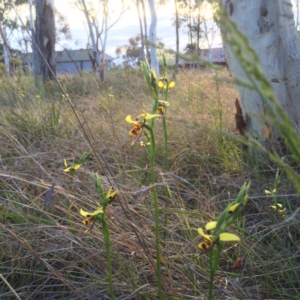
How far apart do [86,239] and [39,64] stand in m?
7.66

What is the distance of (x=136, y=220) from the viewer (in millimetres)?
1346

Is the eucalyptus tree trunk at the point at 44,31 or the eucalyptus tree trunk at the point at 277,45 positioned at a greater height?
the eucalyptus tree trunk at the point at 44,31

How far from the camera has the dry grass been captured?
1125 millimetres

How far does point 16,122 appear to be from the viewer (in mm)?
3064

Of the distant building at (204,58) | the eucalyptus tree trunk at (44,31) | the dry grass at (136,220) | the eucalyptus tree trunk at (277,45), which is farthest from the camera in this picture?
the eucalyptus tree trunk at (44,31)

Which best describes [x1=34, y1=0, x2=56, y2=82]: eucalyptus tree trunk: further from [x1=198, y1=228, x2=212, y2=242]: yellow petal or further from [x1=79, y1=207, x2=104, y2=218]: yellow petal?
[x1=198, y1=228, x2=212, y2=242]: yellow petal

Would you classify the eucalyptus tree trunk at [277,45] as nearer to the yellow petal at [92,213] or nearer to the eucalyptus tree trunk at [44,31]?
the yellow petal at [92,213]

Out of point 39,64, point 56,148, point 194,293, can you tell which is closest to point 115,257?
point 194,293

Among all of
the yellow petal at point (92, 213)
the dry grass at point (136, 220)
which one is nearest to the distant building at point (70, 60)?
the dry grass at point (136, 220)

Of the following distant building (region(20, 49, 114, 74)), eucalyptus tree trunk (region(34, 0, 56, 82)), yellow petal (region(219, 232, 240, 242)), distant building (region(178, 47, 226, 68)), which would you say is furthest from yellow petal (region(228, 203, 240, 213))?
eucalyptus tree trunk (region(34, 0, 56, 82))

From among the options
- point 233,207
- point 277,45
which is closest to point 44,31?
point 277,45

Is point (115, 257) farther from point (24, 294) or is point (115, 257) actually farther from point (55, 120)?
point (55, 120)

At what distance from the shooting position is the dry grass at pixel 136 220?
112 cm

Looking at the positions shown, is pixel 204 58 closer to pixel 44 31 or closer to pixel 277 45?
pixel 277 45
